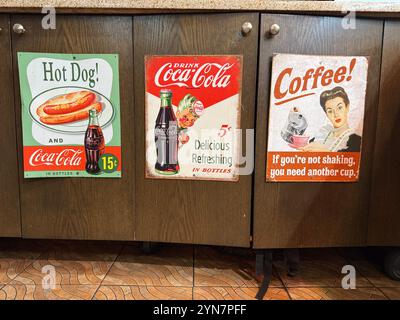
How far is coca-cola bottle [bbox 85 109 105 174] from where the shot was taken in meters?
1.04

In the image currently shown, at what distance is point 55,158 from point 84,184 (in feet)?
0.44

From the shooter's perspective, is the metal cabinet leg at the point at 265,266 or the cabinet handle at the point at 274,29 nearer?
the cabinet handle at the point at 274,29

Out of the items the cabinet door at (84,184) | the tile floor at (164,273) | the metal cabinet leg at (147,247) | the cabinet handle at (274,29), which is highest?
the cabinet handle at (274,29)

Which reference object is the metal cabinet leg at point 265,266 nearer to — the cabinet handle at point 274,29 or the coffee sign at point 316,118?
the coffee sign at point 316,118

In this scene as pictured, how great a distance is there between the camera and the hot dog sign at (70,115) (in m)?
1.02

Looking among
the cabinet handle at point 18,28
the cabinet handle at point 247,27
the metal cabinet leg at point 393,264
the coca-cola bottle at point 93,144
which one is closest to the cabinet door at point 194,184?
the cabinet handle at point 247,27

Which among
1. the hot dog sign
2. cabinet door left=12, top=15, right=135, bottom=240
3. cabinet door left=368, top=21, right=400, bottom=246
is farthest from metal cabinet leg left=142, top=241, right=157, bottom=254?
cabinet door left=368, top=21, right=400, bottom=246

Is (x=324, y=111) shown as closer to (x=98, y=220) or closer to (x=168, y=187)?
(x=168, y=187)

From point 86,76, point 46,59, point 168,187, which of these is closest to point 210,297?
point 168,187

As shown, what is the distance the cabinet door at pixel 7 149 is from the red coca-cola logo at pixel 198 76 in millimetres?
480

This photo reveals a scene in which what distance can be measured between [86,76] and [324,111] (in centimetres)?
80

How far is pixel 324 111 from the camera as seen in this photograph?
3.28ft

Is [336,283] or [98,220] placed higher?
[98,220]

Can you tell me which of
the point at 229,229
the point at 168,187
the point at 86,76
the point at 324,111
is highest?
the point at 86,76
